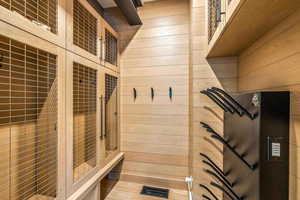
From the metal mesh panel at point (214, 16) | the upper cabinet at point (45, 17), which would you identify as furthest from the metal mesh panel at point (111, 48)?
the metal mesh panel at point (214, 16)

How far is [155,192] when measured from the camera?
6.20 ft

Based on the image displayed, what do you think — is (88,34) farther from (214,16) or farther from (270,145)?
(270,145)

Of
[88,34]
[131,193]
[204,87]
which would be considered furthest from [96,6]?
[131,193]

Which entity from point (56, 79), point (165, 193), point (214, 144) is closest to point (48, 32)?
point (56, 79)

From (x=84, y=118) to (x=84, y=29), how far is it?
0.84 metres

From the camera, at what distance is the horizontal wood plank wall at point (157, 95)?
1.95 m

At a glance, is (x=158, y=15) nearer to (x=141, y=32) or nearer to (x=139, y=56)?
(x=141, y=32)

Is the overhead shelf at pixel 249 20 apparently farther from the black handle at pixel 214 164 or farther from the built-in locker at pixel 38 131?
the built-in locker at pixel 38 131

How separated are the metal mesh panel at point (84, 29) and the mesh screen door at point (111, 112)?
1.28 ft

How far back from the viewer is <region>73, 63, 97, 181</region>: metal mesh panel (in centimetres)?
129

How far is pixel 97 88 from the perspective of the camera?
149cm

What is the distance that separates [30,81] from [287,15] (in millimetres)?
1460

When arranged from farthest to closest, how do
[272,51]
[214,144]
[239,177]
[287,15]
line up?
1. [214,144]
2. [239,177]
3. [272,51]
4. [287,15]

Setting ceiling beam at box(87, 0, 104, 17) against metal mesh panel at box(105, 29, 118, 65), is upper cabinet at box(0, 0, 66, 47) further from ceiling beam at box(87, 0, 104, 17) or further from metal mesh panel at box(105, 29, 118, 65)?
ceiling beam at box(87, 0, 104, 17)
